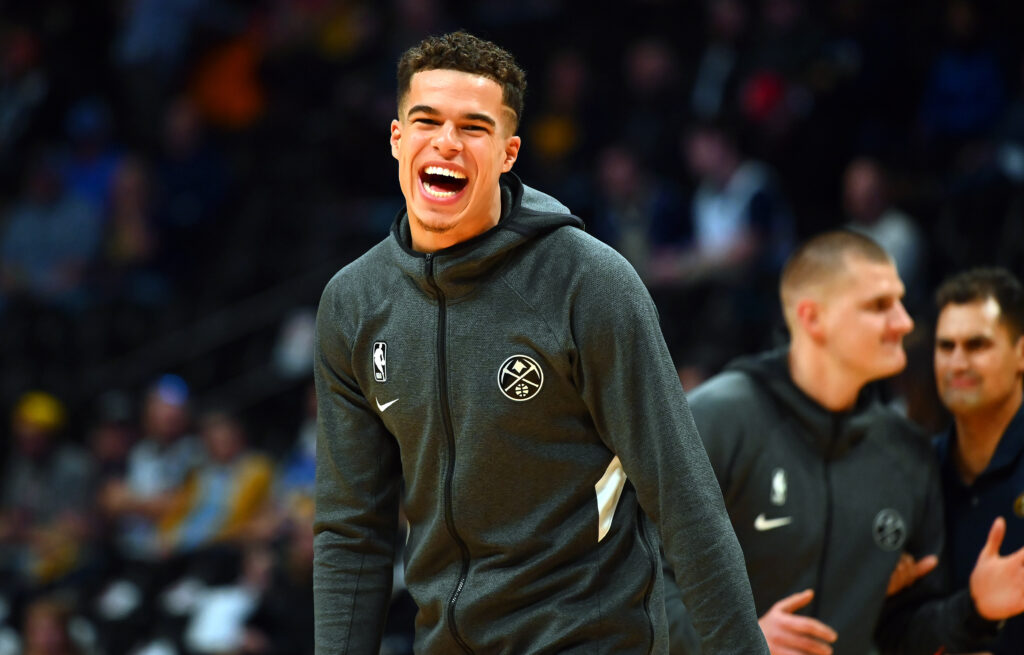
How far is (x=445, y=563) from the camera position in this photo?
2.98 metres

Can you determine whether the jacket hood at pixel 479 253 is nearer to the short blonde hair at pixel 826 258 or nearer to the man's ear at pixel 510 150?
the man's ear at pixel 510 150

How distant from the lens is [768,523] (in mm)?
3973

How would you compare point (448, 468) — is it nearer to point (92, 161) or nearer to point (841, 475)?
point (841, 475)

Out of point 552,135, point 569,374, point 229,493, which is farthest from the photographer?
point 552,135

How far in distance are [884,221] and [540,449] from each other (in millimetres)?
5543

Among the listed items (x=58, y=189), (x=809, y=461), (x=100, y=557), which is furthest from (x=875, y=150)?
(x=58, y=189)

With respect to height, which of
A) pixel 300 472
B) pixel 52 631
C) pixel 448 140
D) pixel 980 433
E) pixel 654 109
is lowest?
pixel 52 631

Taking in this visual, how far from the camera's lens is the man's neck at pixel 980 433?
4.22m

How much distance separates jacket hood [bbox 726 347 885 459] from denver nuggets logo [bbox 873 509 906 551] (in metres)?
0.22

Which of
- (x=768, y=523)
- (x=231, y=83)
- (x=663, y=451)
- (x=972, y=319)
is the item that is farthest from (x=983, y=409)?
(x=231, y=83)

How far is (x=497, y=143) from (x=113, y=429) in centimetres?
833

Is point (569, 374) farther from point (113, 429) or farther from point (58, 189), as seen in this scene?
point (58, 189)

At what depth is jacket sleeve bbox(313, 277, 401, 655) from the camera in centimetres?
310

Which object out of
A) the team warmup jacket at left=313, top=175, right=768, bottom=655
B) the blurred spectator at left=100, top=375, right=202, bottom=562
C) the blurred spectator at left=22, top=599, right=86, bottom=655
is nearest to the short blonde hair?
the team warmup jacket at left=313, top=175, right=768, bottom=655
